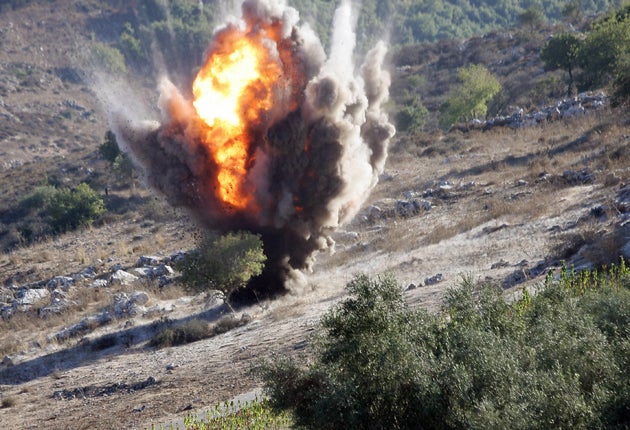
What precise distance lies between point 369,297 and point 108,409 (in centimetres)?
1116

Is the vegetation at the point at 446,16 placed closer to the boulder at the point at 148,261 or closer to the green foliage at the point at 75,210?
the green foliage at the point at 75,210

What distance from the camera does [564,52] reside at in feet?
217

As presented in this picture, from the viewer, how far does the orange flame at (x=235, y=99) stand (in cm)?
2569

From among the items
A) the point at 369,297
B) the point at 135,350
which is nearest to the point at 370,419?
the point at 369,297

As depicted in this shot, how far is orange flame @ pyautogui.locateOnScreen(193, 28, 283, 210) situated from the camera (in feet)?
84.3

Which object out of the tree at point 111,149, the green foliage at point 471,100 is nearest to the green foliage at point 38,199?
the tree at point 111,149

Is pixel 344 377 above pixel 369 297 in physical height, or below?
below

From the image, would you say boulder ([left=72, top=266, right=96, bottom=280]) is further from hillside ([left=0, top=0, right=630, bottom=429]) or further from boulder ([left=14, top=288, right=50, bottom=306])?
boulder ([left=14, top=288, right=50, bottom=306])

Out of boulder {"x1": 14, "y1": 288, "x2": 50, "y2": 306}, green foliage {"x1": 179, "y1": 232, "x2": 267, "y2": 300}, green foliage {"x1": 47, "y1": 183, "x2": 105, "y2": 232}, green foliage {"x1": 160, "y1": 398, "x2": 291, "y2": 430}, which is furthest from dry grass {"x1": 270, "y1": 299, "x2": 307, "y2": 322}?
green foliage {"x1": 47, "y1": 183, "x2": 105, "y2": 232}

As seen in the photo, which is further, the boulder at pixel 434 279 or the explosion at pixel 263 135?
the explosion at pixel 263 135

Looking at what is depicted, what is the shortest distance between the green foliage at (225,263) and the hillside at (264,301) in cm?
145

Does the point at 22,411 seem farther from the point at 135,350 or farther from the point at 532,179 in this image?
the point at 532,179

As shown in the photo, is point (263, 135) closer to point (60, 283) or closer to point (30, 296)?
point (30, 296)

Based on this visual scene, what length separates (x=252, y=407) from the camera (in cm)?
1574
